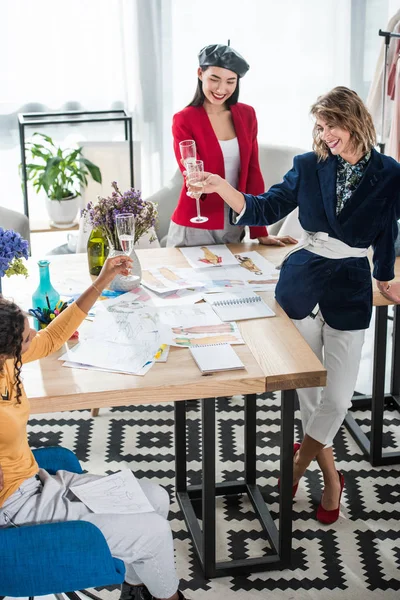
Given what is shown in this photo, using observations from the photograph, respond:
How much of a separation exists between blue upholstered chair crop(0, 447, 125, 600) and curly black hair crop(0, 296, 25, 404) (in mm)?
389

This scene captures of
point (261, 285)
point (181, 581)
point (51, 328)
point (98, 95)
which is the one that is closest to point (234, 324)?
point (261, 285)

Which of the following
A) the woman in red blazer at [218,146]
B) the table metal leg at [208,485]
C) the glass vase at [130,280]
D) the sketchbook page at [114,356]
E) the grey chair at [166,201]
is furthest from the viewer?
the grey chair at [166,201]

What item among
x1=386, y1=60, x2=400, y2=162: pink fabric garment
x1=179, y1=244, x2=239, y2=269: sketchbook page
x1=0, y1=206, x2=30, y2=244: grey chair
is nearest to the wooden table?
x1=179, y1=244, x2=239, y2=269: sketchbook page

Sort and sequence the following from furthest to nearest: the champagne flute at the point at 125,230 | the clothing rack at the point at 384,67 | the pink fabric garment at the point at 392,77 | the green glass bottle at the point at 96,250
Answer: the pink fabric garment at the point at 392,77 < the clothing rack at the point at 384,67 < the green glass bottle at the point at 96,250 < the champagne flute at the point at 125,230

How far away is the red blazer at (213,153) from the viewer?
312cm

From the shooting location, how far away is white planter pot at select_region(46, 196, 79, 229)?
4672mm

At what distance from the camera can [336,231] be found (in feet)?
8.07

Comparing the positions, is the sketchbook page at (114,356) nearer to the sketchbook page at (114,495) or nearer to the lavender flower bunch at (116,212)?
the sketchbook page at (114,495)

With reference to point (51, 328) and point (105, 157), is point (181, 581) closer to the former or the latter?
point (51, 328)

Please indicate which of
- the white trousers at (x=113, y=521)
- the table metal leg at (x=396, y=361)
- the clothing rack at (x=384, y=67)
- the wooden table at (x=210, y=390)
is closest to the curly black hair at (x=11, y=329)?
the wooden table at (x=210, y=390)

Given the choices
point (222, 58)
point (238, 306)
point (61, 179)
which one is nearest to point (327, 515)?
point (238, 306)

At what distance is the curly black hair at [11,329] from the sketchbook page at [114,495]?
382 mm

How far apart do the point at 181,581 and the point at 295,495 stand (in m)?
0.59

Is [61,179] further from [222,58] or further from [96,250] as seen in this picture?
[96,250]
